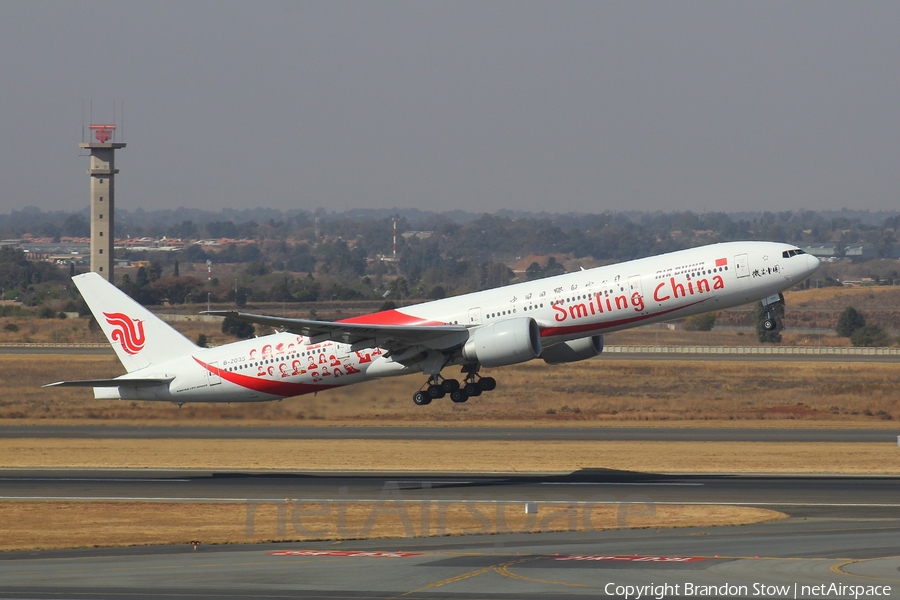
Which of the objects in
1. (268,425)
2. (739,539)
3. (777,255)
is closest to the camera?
(739,539)

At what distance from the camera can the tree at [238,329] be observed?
104812mm

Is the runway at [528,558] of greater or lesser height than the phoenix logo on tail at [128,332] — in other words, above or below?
below

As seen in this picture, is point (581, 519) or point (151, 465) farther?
point (151, 465)

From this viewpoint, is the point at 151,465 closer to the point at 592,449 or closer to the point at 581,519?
the point at 592,449

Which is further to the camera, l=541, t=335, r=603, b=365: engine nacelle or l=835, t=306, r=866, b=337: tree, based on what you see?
l=835, t=306, r=866, b=337: tree

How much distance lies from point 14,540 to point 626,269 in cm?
2359

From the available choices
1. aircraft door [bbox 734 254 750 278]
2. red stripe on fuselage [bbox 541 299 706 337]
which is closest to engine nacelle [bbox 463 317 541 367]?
red stripe on fuselage [bbox 541 299 706 337]

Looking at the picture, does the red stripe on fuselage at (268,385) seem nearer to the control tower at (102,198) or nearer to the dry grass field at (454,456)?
the dry grass field at (454,456)

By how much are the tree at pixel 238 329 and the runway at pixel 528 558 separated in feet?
201

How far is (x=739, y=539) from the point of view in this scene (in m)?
32.3

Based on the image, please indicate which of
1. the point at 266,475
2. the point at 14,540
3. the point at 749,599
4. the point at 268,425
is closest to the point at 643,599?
the point at 749,599

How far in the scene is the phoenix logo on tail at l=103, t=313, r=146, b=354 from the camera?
52562 millimetres

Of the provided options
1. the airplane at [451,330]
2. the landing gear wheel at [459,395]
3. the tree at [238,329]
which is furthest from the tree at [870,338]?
the landing gear wheel at [459,395]

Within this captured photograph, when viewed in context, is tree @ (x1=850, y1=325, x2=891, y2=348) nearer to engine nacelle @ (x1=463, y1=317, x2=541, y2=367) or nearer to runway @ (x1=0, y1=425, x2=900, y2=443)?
runway @ (x1=0, y1=425, x2=900, y2=443)
